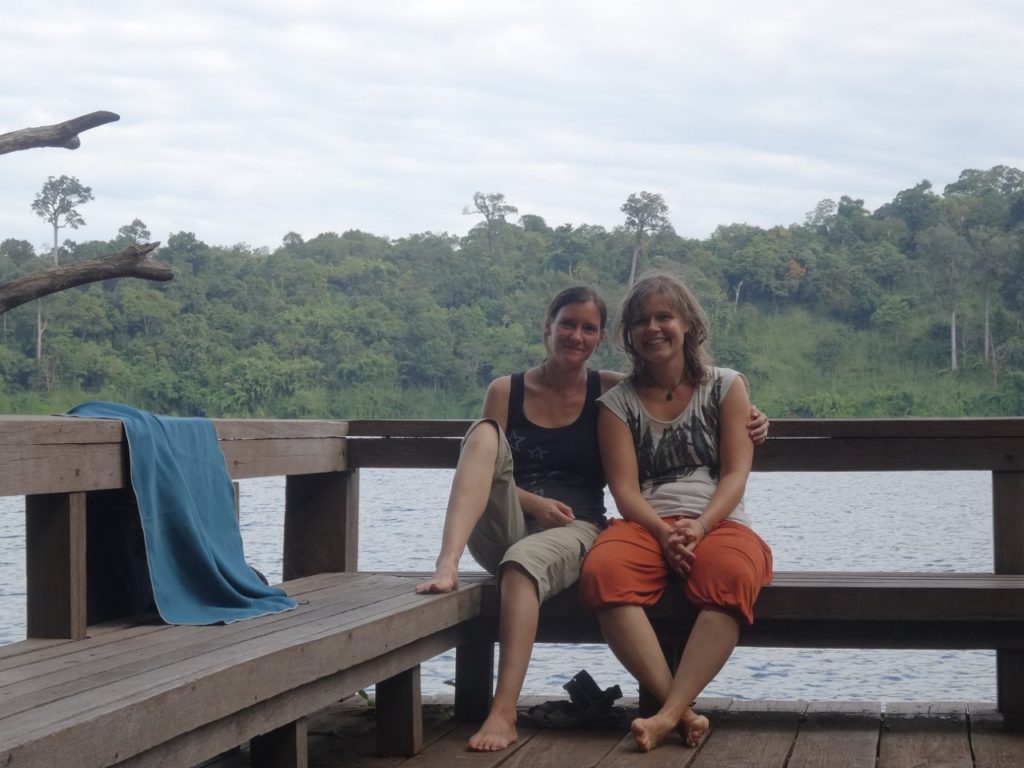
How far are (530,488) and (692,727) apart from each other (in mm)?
776

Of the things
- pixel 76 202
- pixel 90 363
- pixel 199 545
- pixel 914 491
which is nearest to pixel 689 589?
pixel 199 545

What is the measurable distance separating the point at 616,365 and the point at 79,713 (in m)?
29.6

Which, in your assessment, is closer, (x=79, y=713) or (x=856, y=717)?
(x=79, y=713)

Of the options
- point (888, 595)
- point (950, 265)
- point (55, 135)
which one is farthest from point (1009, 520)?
point (950, 265)

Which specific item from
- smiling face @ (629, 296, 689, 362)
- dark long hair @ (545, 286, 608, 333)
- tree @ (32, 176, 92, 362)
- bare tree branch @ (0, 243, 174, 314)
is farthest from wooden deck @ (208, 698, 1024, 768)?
tree @ (32, 176, 92, 362)

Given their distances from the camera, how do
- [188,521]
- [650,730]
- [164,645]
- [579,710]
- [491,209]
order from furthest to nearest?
[491,209] < [579,710] < [650,730] < [188,521] < [164,645]

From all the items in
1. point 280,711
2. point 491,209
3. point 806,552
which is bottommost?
point 806,552

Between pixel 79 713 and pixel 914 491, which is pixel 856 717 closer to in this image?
pixel 79 713

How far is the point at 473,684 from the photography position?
3143mm

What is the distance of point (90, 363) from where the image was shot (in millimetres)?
43688

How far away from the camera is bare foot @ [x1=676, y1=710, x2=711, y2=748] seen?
2723mm

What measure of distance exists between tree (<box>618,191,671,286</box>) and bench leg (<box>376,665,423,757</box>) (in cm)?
5399

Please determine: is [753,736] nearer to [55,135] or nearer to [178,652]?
[178,652]

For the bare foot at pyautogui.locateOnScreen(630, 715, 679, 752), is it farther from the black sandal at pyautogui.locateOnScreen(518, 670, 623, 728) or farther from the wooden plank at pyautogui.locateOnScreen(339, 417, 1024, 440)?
the wooden plank at pyautogui.locateOnScreen(339, 417, 1024, 440)
